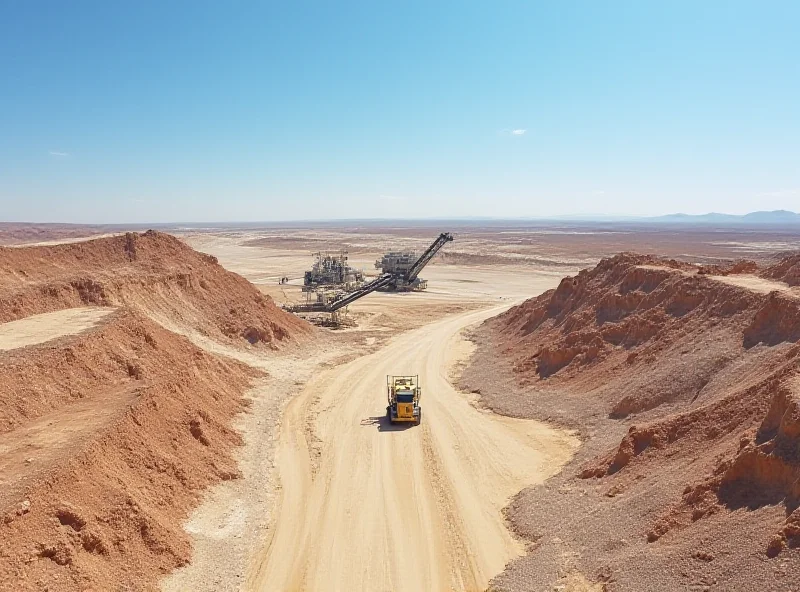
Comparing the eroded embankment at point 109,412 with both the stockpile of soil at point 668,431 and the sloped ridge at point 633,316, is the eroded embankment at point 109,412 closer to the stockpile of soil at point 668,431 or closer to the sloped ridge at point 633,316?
the stockpile of soil at point 668,431

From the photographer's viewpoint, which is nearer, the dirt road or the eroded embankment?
the eroded embankment

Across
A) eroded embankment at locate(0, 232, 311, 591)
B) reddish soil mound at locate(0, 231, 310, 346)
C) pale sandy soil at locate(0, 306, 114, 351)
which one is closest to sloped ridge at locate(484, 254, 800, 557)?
eroded embankment at locate(0, 232, 311, 591)

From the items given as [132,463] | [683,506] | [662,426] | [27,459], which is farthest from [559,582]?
[27,459]

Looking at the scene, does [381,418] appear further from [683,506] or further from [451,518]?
[683,506]

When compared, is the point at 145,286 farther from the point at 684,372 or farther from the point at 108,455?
the point at 684,372

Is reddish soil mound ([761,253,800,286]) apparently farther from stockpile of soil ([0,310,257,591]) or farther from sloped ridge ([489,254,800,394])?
stockpile of soil ([0,310,257,591])

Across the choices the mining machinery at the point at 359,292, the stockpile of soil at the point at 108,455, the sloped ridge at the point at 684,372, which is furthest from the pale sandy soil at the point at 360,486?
the mining machinery at the point at 359,292
